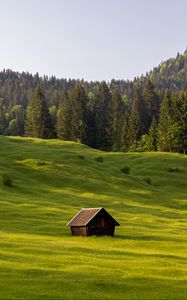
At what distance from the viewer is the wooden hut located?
185 feet

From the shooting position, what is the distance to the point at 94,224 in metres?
57.4

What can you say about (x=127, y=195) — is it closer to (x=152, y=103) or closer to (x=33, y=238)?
(x=33, y=238)

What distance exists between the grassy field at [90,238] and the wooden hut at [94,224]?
4.41ft

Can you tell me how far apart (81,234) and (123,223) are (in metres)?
8.86

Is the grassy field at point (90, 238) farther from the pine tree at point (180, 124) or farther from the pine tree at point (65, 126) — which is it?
the pine tree at point (65, 126)

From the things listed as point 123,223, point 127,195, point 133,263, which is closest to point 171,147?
point 127,195

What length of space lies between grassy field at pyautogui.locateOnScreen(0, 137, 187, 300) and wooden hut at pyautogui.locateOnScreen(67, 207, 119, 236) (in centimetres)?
134

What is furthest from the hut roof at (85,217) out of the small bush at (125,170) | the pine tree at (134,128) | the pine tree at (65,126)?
the pine tree at (65,126)

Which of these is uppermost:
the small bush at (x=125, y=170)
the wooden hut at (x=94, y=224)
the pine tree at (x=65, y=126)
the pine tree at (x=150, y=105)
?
the pine tree at (x=150, y=105)

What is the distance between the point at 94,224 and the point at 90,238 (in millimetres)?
2363

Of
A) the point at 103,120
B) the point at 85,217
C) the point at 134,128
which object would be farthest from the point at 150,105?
the point at 85,217

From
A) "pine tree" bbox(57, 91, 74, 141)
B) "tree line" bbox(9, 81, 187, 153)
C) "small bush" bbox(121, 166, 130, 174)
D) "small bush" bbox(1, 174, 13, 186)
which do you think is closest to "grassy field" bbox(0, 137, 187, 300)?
"small bush" bbox(1, 174, 13, 186)

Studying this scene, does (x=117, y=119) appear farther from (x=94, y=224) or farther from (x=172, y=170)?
(x=94, y=224)

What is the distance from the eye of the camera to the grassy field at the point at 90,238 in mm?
→ 31312
